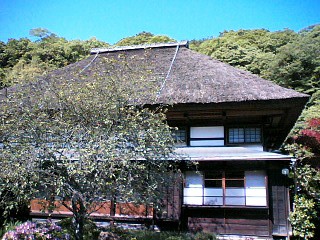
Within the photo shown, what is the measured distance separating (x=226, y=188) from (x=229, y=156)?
1520mm

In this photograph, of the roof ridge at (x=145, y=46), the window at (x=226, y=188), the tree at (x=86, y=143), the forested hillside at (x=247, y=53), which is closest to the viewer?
the tree at (x=86, y=143)

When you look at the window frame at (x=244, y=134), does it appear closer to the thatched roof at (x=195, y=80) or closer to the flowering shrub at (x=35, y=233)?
the thatched roof at (x=195, y=80)

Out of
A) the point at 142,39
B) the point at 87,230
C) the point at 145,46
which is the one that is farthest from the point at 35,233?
the point at 142,39

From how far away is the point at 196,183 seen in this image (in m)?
11.2

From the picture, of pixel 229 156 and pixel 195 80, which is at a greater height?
pixel 195 80

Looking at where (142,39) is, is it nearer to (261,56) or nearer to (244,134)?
(261,56)

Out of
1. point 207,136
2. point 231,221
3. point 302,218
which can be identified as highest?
point 207,136

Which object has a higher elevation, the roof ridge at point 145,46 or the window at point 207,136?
the roof ridge at point 145,46

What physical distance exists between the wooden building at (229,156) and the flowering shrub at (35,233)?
3.83m

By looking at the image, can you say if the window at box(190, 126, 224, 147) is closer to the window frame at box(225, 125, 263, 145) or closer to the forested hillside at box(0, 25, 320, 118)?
the window frame at box(225, 125, 263, 145)

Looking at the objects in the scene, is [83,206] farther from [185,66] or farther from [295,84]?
[295,84]

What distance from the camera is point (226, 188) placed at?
1112 centimetres

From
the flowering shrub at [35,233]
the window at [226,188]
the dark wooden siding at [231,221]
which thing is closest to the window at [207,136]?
the window at [226,188]

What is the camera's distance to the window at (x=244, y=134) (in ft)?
38.0
